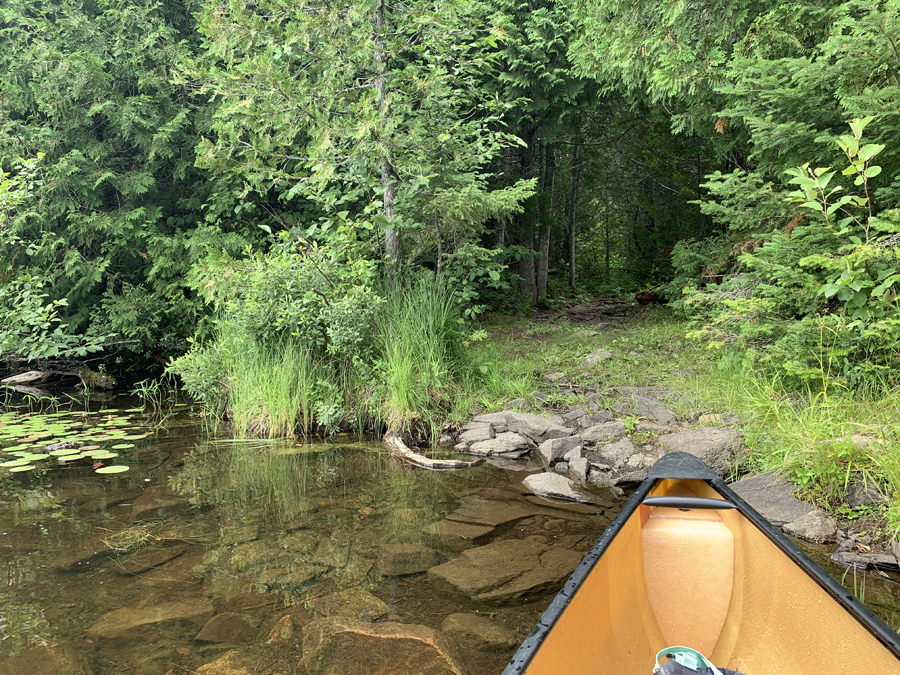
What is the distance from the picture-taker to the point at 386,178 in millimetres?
6105

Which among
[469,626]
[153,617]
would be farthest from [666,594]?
[153,617]

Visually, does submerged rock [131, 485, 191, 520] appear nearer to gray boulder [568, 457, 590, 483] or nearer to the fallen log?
the fallen log

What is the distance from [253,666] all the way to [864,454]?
10.7ft

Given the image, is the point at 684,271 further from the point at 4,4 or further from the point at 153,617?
the point at 4,4

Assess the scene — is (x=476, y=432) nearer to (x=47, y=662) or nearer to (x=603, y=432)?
(x=603, y=432)

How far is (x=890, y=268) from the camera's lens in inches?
127

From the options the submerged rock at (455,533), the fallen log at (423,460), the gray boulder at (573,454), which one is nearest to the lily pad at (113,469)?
the fallen log at (423,460)

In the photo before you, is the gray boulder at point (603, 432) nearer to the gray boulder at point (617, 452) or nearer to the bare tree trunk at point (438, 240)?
the gray boulder at point (617, 452)

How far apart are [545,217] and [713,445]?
730 cm

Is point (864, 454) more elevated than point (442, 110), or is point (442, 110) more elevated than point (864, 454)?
point (442, 110)

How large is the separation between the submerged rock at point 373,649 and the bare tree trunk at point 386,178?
4225 mm

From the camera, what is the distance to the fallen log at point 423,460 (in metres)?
4.64

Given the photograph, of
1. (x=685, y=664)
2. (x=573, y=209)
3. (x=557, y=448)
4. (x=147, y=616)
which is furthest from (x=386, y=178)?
(x=573, y=209)

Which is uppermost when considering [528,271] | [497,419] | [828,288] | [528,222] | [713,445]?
[528,222]
